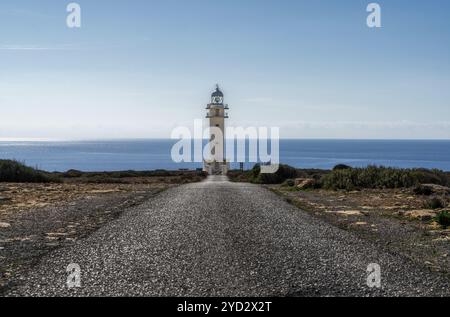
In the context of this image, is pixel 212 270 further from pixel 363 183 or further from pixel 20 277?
pixel 363 183

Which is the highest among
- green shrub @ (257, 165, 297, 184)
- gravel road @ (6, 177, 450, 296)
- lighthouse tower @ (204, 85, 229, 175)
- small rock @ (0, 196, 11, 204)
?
lighthouse tower @ (204, 85, 229, 175)

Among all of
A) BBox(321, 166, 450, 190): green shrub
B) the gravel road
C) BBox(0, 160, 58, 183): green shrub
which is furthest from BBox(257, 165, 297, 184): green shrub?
the gravel road

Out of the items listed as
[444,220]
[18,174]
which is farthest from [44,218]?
[18,174]

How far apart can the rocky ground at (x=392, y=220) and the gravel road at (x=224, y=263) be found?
0.63 meters

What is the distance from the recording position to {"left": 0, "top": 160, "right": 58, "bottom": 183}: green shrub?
28.5 m

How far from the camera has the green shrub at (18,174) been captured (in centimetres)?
2850

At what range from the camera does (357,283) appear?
7.37 meters

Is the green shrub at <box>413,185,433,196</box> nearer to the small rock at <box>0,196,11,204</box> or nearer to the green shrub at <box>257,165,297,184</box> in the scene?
the green shrub at <box>257,165,297,184</box>

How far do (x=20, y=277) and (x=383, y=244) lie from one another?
6983 millimetres

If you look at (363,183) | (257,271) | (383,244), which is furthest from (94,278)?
(363,183)

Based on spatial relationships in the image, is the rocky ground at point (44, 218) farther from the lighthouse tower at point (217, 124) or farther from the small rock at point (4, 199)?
the lighthouse tower at point (217, 124)

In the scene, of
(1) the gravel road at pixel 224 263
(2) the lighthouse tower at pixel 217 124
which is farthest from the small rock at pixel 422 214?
(2) the lighthouse tower at pixel 217 124

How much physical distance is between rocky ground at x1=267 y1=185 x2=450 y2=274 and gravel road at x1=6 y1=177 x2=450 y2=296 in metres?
0.63

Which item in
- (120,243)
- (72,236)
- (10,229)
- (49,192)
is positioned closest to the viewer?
(120,243)
